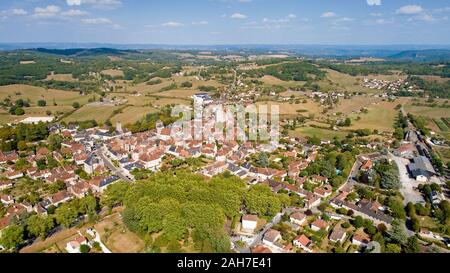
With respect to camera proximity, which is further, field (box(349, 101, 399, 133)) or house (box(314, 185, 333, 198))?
field (box(349, 101, 399, 133))

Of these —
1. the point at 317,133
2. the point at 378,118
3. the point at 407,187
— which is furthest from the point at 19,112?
the point at 378,118

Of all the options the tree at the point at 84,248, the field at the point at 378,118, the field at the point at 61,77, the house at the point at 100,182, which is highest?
the field at the point at 61,77

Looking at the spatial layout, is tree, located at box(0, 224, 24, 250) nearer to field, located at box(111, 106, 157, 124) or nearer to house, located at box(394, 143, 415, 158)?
field, located at box(111, 106, 157, 124)

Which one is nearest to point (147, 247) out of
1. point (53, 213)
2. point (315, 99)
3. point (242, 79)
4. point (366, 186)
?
point (53, 213)

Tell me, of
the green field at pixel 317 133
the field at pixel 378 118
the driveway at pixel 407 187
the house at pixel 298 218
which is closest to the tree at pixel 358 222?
the house at pixel 298 218

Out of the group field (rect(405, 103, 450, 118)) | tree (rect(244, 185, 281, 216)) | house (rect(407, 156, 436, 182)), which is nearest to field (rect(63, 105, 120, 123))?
tree (rect(244, 185, 281, 216))

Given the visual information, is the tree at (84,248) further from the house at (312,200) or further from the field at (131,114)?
the field at (131,114)
